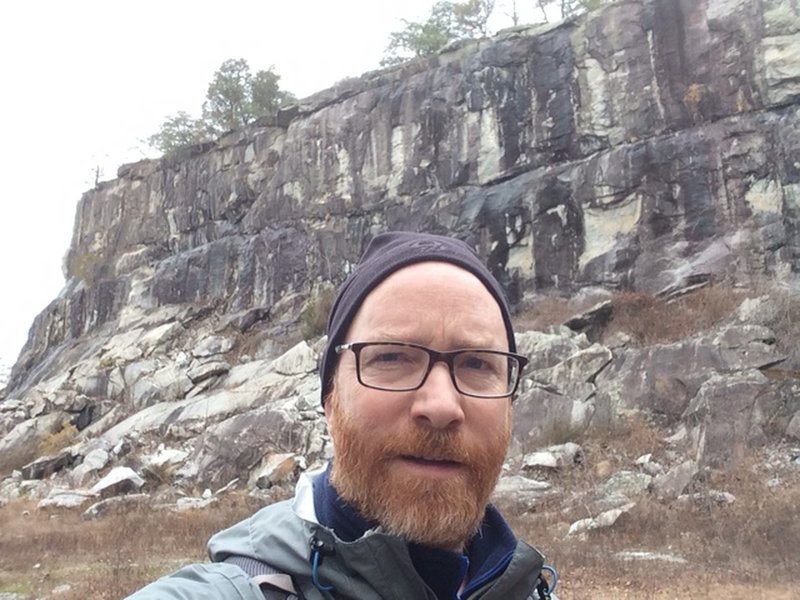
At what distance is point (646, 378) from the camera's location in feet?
57.1

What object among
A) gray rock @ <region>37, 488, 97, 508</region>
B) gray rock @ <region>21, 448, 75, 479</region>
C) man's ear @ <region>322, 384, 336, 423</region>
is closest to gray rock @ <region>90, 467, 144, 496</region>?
gray rock @ <region>37, 488, 97, 508</region>

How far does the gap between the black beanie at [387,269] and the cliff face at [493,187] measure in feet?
50.6

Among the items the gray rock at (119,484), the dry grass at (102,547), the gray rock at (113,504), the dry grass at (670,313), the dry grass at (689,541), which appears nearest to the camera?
the dry grass at (689,541)

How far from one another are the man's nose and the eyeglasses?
2 centimetres

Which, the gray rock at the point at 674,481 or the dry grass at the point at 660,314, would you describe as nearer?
the gray rock at the point at 674,481

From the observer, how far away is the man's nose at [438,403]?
5.84 feet

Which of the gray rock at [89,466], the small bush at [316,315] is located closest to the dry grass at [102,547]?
the gray rock at [89,466]

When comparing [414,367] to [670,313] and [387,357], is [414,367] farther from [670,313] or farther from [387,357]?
[670,313]

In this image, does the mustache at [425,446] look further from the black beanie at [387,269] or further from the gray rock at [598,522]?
the gray rock at [598,522]

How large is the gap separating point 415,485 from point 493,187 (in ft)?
88.9

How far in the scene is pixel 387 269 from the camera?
2035mm

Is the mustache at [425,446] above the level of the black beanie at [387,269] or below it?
below

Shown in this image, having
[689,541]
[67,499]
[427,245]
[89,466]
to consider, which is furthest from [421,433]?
[89,466]

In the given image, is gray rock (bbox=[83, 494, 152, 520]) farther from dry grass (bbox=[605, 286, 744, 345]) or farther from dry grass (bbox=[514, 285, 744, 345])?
dry grass (bbox=[605, 286, 744, 345])
